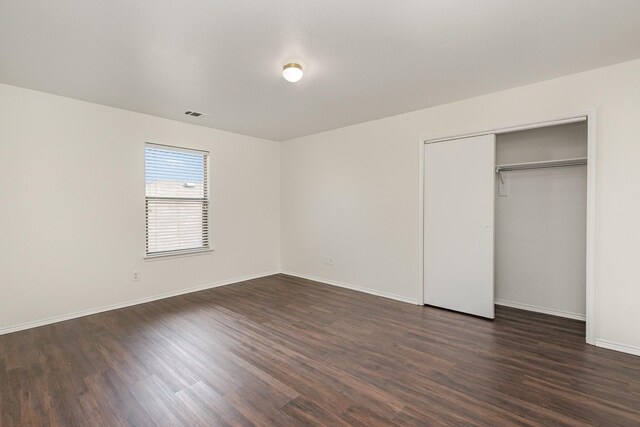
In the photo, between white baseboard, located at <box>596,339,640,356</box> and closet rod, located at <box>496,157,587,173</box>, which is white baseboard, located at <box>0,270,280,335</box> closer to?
closet rod, located at <box>496,157,587,173</box>

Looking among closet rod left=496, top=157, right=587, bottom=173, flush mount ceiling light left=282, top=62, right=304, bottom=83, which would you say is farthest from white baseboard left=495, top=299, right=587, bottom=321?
flush mount ceiling light left=282, top=62, right=304, bottom=83

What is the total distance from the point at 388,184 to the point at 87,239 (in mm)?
4041

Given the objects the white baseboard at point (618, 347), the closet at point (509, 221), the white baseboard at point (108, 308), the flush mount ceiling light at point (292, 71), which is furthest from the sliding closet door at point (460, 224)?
the white baseboard at point (108, 308)

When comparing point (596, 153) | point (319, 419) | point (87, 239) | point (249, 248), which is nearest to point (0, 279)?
point (87, 239)

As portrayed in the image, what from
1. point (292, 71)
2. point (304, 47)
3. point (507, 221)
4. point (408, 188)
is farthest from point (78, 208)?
point (507, 221)

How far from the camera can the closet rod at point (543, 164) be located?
3.36 metres

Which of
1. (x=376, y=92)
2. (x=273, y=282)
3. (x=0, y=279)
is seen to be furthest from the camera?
(x=273, y=282)

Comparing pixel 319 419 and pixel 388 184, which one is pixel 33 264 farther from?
pixel 388 184

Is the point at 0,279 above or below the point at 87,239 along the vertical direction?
below

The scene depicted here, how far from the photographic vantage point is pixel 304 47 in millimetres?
2449

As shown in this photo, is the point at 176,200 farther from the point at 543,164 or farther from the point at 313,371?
the point at 543,164

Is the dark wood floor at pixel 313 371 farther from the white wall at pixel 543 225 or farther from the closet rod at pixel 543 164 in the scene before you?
the closet rod at pixel 543 164

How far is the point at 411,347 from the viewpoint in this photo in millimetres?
2842

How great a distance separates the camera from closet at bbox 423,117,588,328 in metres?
3.53
